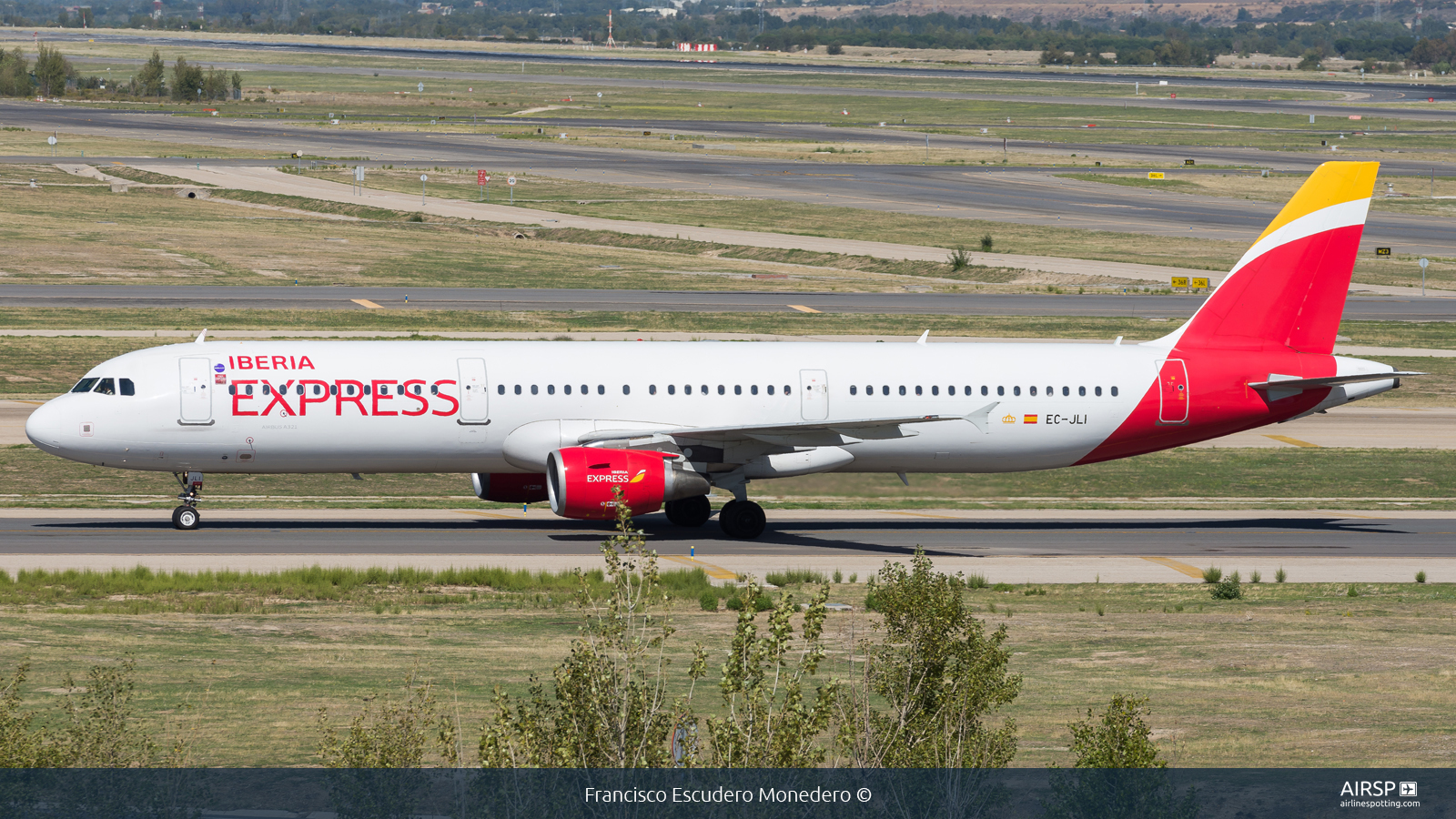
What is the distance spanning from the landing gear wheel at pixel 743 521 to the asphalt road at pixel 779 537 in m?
0.24

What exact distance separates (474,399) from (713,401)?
19.0 feet

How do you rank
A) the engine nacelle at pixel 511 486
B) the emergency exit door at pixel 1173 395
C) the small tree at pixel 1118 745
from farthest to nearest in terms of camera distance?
the emergency exit door at pixel 1173 395 → the engine nacelle at pixel 511 486 → the small tree at pixel 1118 745

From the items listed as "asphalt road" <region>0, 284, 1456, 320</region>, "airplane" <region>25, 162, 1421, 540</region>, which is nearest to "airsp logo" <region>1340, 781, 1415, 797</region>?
"airplane" <region>25, 162, 1421, 540</region>

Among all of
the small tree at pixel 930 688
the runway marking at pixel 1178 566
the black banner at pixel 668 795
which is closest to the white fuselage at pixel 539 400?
the runway marking at pixel 1178 566

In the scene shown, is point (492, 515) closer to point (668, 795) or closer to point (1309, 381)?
point (1309, 381)

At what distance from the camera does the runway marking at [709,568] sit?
36.1m

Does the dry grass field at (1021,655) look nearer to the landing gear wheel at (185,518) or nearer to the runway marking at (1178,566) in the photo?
the runway marking at (1178,566)

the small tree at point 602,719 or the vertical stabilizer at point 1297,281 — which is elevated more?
the vertical stabilizer at point 1297,281

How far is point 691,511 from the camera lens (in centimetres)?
4253

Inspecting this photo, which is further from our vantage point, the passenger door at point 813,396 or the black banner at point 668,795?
the passenger door at point 813,396

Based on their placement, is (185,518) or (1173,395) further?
(1173,395)

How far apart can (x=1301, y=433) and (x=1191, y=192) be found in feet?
253

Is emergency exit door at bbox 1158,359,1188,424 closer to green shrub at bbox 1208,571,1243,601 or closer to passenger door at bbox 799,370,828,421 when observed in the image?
green shrub at bbox 1208,571,1243,601

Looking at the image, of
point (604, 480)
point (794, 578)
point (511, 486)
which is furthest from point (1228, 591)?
point (511, 486)
